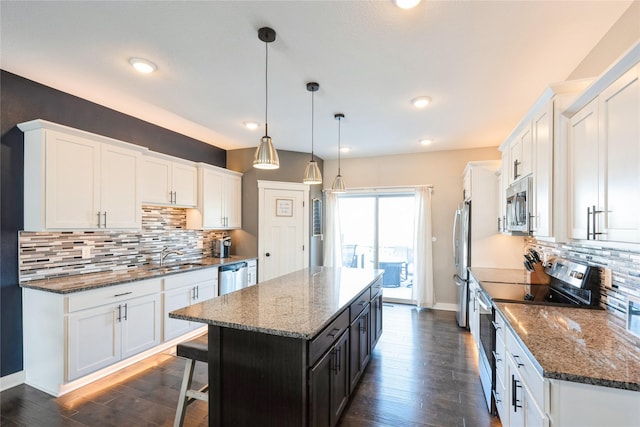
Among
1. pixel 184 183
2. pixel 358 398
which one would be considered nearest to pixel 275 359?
pixel 358 398

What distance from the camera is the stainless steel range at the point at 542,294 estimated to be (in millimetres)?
1886

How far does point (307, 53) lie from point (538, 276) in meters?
2.76

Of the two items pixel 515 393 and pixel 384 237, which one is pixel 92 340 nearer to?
pixel 515 393

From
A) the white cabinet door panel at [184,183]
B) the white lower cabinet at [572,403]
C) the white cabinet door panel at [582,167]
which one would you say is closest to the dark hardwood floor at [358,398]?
the white lower cabinet at [572,403]

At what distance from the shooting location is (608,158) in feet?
4.71

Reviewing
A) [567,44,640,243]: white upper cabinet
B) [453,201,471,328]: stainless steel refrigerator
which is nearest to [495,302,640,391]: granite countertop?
[567,44,640,243]: white upper cabinet

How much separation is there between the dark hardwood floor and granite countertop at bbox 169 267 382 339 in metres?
0.91

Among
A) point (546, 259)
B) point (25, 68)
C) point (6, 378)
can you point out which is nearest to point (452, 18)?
point (546, 259)

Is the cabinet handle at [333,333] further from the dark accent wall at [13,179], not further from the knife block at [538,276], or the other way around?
the dark accent wall at [13,179]

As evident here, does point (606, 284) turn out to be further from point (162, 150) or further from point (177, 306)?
point (162, 150)

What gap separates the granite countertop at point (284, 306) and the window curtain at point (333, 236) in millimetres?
2586

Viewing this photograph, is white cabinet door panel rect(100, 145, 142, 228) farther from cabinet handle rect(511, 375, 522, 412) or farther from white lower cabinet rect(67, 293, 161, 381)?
cabinet handle rect(511, 375, 522, 412)

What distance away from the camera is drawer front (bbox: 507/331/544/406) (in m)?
1.26

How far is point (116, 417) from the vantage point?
217 centimetres
